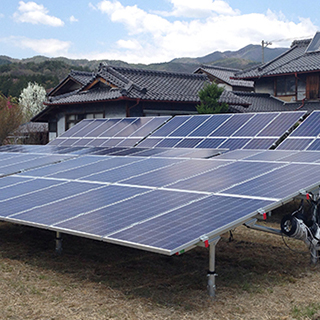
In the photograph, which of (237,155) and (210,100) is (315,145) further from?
(210,100)

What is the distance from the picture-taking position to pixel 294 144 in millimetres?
12617

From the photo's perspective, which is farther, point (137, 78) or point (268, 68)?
point (268, 68)

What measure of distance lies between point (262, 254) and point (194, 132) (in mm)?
6206

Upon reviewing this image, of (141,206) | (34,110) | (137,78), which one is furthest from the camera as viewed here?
(34,110)

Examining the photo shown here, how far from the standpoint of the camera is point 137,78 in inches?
1126

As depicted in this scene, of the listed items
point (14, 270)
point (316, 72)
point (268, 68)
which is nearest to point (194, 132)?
point (14, 270)

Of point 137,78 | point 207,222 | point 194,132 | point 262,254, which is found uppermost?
point 137,78

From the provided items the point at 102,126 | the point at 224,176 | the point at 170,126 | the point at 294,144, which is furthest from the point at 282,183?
the point at 102,126

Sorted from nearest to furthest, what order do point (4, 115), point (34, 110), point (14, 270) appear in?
1. point (14, 270)
2. point (4, 115)
3. point (34, 110)

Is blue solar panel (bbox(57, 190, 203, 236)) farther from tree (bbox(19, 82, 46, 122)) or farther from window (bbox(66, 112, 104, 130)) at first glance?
tree (bbox(19, 82, 46, 122))

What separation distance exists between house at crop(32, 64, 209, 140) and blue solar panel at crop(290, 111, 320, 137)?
492 inches

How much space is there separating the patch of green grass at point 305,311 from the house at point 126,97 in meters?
18.7

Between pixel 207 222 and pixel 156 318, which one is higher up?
pixel 207 222

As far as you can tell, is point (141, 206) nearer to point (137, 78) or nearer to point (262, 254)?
point (262, 254)
